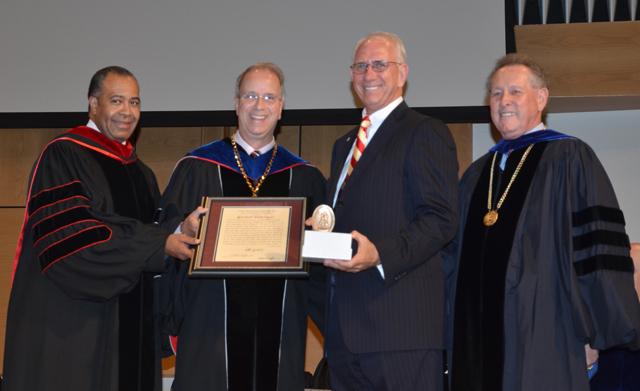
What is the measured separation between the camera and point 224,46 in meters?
6.87

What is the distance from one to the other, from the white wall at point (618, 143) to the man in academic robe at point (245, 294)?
12.4 ft

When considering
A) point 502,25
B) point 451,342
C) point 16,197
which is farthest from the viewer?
point 16,197

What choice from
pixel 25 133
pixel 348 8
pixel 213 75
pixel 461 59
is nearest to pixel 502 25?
pixel 461 59

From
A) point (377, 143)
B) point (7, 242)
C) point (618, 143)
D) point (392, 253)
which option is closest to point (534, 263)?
point (392, 253)

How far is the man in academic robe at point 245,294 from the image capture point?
3.73 meters

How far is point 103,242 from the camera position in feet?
12.9

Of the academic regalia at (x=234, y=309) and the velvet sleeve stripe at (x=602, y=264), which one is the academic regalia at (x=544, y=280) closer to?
the velvet sleeve stripe at (x=602, y=264)

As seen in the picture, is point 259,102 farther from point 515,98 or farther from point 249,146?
point 515,98

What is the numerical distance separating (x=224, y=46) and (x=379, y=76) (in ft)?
11.6

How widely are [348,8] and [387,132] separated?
3443 millimetres

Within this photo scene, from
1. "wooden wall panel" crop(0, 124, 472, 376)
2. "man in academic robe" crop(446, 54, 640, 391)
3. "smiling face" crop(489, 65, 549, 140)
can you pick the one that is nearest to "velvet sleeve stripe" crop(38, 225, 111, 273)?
"man in academic robe" crop(446, 54, 640, 391)

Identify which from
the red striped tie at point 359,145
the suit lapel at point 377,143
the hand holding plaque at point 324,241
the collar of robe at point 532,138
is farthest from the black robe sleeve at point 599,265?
the hand holding plaque at point 324,241

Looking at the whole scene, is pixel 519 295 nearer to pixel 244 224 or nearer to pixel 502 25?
pixel 244 224

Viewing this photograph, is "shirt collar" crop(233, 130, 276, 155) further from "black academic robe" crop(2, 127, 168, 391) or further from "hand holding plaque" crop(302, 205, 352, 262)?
"hand holding plaque" crop(302, 205, 352, 262)
